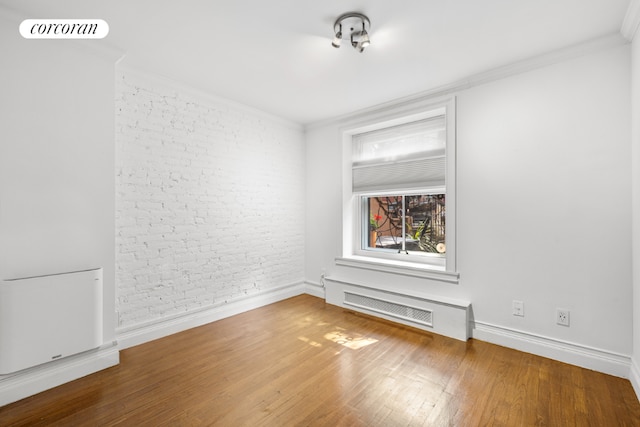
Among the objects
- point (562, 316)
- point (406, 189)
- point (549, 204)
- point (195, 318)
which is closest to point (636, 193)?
point (549, 204)

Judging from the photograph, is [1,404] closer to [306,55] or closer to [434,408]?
[434,408]

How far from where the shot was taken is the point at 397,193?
3.69 m

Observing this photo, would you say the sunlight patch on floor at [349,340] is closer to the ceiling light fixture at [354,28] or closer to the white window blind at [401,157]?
the white window blind at [401,157]

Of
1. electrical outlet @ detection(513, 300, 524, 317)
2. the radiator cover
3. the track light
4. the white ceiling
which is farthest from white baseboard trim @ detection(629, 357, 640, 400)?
the track light

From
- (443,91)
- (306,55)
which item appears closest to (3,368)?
(306,55)

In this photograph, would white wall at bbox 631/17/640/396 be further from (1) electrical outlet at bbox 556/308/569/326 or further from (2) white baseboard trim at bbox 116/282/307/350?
(2) white baseboard trim at bbox 116/282/307/350

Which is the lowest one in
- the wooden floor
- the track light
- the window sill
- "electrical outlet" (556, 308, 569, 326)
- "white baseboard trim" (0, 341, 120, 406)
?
the wooden floor

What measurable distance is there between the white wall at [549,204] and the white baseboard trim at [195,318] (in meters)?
2.06

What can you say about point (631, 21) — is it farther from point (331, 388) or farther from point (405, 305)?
point (331, 388)

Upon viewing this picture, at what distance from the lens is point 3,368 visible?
6.16 ft

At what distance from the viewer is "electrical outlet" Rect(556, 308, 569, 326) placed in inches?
95.2

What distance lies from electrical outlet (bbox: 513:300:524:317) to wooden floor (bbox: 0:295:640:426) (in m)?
0.34

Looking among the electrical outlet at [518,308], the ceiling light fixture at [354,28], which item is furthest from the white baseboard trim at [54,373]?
the electrical outlet at [518,308]

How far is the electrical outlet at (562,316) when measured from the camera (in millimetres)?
2418
